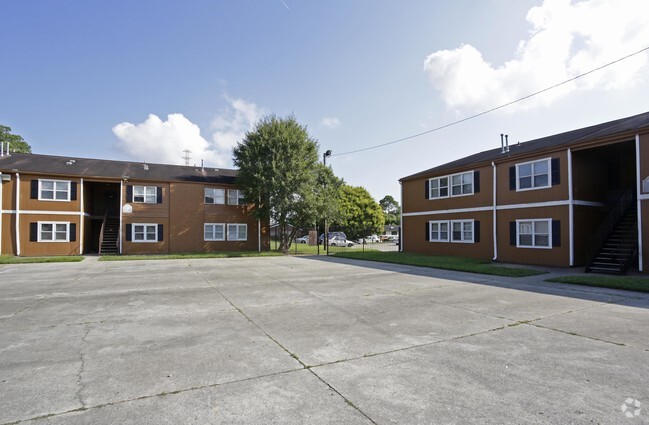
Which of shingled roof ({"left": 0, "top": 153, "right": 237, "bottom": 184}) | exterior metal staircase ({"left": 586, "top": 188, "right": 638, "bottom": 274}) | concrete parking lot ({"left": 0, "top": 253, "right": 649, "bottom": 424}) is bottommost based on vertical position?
concrete parking lot ({"left": 0, "top": 253, "right": 649, "bottom": 424})

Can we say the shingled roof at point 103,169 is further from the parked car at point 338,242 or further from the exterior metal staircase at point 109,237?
the parked car at point 338,242

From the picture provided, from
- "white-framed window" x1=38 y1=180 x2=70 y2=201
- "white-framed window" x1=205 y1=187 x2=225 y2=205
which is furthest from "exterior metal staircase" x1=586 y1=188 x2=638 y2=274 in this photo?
"white-framed window" x1=38 y1=180 x2=70 y2=201

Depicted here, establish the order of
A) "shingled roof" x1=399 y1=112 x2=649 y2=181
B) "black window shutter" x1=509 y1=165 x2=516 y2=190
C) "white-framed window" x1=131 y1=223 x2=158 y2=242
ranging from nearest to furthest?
"shingled roof" x1=399 y1=112 x2=649 y2=181 → "black window shutter" x1=509 y1=165 x2=516 y2=190 → "white-framed window" x1=131 y1=223 x2=158 y2=242

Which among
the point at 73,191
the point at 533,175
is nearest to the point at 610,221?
the point at 533,175

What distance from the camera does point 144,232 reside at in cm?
2559

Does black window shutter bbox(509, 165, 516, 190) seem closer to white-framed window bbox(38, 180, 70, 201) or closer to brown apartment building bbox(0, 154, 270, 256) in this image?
brown apartment building bbox(0, 154, 270, 256)

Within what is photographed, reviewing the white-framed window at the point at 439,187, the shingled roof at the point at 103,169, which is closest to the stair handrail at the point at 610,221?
the white-framed window at the point at 439,187

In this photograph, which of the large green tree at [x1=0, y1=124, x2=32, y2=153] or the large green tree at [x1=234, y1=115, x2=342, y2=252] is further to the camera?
the large green tree at [x1=0, y1=124, x2=32, y2=153]

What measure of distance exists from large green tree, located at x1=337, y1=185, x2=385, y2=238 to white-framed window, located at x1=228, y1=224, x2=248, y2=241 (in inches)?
950

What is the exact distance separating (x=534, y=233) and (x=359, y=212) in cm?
3565

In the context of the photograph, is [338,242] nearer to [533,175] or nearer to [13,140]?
[533,175]

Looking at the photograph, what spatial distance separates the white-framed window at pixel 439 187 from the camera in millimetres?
22734

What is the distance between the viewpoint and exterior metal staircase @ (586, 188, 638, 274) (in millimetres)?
13588

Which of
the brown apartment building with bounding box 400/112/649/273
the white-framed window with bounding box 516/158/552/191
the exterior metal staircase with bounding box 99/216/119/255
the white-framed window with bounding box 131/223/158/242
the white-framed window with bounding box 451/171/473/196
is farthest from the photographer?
the white-framed window with bounding box 131/223/158/242
